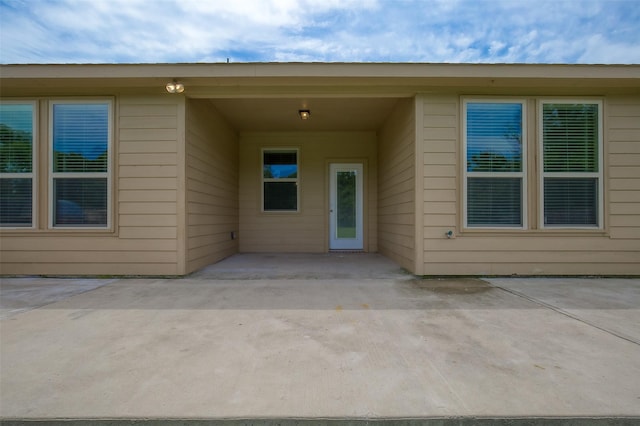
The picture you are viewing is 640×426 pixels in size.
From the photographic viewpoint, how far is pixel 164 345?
7.23 ft

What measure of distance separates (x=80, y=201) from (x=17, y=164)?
1.03 metres

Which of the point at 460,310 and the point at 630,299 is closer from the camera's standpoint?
the point at 460,310

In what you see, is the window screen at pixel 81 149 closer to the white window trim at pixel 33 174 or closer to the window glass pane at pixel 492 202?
the white window trim at pixel 33 174

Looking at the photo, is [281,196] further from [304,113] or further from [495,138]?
[495,138]

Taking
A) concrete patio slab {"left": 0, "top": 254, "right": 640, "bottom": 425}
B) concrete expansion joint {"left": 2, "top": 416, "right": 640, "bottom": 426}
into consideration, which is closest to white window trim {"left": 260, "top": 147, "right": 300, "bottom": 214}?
concrete patio slab {"left": 0, "top": 254, "right": 640, "bottom": 425}

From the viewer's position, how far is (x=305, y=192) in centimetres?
708

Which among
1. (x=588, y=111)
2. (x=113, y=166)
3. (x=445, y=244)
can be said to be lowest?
(x=445, y=244)

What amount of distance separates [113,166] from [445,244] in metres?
4.76

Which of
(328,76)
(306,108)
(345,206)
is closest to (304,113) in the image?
(306,108)

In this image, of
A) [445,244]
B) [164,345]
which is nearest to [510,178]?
[445,244]

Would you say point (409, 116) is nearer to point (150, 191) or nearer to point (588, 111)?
point (588, 111)

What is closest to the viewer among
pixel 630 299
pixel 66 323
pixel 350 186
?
pixel 66 323

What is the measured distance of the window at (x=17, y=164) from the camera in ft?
14.5

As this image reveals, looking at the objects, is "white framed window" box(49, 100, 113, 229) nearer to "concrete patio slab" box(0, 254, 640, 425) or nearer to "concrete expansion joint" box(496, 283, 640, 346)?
"concrete patio slab" box(0, 254, 640, 425)
